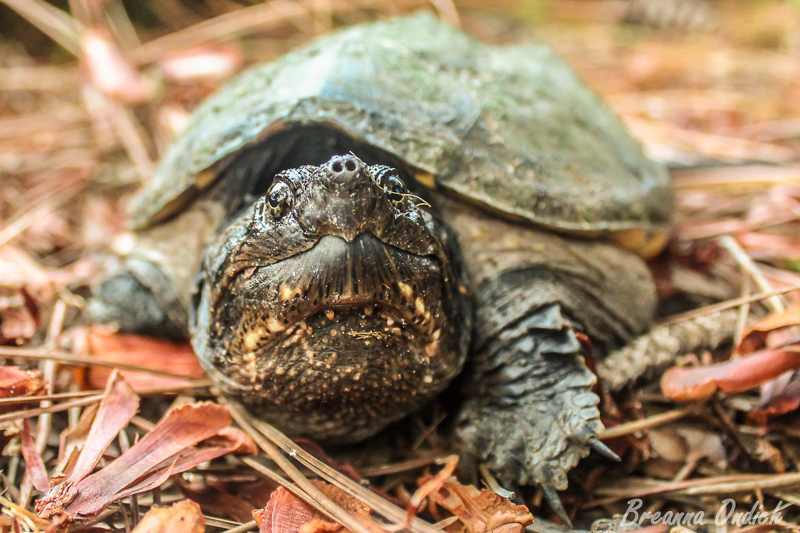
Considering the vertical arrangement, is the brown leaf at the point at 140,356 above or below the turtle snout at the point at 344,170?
below

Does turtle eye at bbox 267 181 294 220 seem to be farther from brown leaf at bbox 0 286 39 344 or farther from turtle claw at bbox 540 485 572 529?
brown leaf at bbox 0 286 39 344

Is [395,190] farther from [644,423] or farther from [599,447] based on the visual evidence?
[644,423]

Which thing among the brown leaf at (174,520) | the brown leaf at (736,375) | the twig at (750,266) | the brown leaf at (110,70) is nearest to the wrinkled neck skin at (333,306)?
the brown leaf at (174,520)

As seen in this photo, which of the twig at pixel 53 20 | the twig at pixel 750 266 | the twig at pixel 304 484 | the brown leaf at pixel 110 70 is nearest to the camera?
the twig at pixel 304 484

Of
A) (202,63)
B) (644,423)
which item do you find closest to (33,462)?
(644,423)

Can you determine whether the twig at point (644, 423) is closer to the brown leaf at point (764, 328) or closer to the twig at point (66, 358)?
the brown leaf at point (764, 328)

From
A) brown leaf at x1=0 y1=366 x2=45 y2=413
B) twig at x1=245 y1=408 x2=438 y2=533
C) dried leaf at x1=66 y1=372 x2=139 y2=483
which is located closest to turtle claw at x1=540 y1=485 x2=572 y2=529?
twig at x1=245 y1=408 x2=438 y2=533
